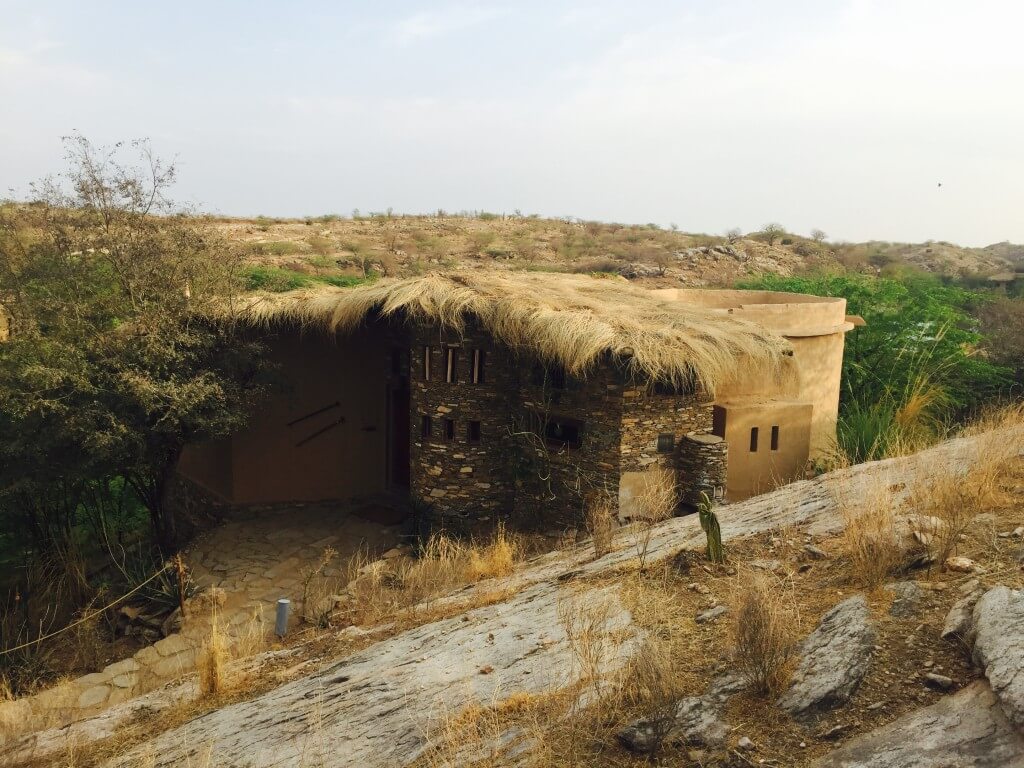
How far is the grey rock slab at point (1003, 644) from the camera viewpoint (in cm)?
296

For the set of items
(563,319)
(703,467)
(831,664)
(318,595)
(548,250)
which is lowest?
(318,595)

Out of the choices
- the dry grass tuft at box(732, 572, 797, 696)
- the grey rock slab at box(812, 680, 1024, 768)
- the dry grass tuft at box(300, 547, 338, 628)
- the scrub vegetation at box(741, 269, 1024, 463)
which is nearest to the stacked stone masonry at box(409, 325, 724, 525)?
the dry grass tuft at box(300, 547, 338, 628)

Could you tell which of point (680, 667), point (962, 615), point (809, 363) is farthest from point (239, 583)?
point (809, 363)

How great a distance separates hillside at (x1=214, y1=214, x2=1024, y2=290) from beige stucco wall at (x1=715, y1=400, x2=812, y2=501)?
1568 centimetres

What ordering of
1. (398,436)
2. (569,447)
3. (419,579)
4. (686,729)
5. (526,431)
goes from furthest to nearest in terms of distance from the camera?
1. (398,436)
2. (526,431)
3. (569,447)
4. (419,579)
5. (686,729)

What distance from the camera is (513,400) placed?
10102 mm

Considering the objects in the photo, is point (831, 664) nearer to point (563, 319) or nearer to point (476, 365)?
point (563, 319)

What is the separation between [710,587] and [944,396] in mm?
10142

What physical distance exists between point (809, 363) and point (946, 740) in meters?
9.18

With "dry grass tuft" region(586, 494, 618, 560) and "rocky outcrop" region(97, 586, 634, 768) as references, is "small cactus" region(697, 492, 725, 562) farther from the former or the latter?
"dry grass tuft" region(586, 494, 618, 560)

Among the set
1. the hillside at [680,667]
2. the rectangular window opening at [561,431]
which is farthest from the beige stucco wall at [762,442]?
the hillside at [680,667]

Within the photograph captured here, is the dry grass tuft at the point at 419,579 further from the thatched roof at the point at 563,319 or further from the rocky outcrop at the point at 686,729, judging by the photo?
the rocky outcrop at the point at 686,729

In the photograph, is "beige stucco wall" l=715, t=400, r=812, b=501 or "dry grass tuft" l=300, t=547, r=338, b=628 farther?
"beige stucco wall" l=715, t=400, r=812, b=501

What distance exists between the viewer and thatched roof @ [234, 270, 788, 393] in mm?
8695
